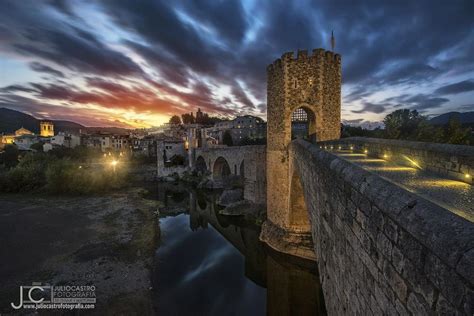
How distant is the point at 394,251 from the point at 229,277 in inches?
526

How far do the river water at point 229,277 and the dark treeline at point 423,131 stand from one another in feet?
49.8

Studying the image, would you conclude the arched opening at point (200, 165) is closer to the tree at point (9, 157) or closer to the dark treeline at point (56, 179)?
the dark treeline at point (56, 179)

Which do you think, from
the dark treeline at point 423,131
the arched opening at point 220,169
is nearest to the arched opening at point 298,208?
the dark treeline at point 423,131

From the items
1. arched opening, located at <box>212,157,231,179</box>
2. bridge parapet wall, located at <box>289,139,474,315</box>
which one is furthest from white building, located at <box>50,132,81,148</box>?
bridge parapet wall, located at <box>289,139,474,315</box>

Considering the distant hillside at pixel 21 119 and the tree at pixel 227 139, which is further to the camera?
the distant hillside at pixel 21 119

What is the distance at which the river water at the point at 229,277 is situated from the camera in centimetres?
1070

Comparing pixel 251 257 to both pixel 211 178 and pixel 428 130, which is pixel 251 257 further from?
pixel 211 178

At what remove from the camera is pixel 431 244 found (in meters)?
1.38

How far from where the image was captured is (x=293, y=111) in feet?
42.3

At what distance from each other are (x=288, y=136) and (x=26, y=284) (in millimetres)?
15103

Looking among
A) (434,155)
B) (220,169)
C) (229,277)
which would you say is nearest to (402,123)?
(220,169)

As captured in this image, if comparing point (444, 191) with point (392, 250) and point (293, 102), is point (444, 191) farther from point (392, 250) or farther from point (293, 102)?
point (293, 102)

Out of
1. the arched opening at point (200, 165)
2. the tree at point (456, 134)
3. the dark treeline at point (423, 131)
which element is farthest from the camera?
the arched opening at point (200, 165)

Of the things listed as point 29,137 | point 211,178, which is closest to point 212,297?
point 211,178
